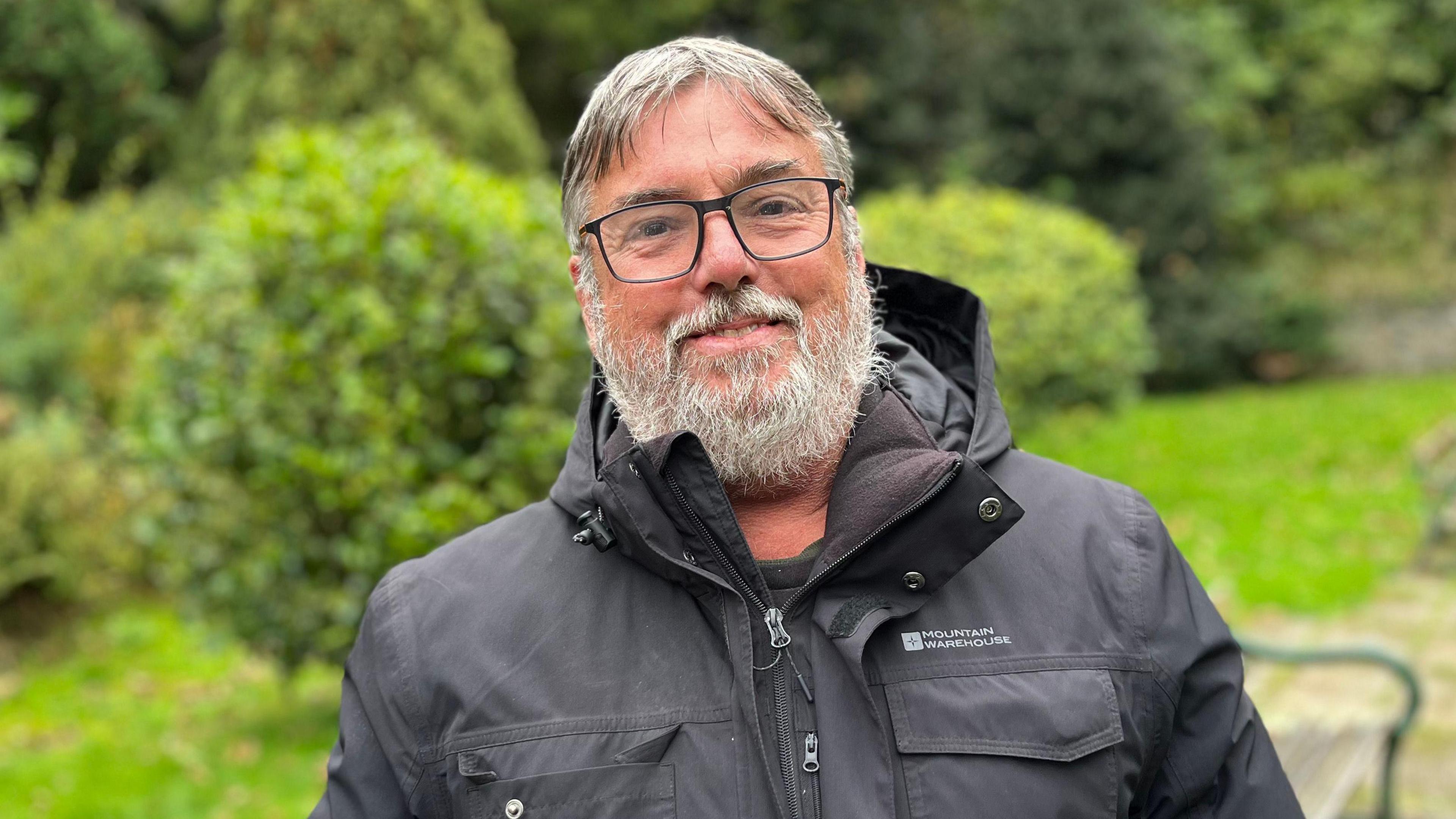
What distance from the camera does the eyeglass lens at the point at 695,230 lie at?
1.79 meters

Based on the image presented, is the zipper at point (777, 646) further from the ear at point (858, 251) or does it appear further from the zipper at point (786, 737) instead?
the ear at point (858, 251)

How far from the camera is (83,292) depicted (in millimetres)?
8219

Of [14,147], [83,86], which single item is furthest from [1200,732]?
[83,86]

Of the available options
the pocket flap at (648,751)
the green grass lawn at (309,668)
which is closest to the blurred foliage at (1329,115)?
the green grass lawn at (309,668)

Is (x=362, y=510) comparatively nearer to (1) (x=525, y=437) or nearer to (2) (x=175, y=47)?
(1) (x=525, y=437)

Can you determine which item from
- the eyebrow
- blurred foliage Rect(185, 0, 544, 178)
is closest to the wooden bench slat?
the eyebrow

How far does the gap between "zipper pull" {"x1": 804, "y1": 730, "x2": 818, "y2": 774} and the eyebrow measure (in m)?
0.78

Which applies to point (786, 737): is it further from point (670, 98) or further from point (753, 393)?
point (670, 98)

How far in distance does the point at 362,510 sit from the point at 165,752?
1.67 meters

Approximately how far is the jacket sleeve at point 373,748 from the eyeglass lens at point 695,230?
25.4 inches

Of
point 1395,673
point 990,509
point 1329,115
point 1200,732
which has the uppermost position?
point 990,509

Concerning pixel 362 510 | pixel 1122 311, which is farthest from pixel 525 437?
pixel 1122 311

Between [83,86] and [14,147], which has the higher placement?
[83,86]

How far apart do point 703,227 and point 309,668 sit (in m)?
4.14
